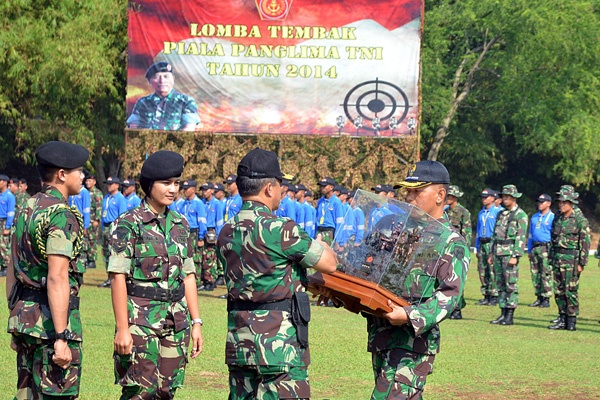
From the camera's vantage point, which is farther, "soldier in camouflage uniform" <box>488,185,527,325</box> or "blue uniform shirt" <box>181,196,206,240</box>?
"blue uniform shirt" <box>181,196,206,240</box>

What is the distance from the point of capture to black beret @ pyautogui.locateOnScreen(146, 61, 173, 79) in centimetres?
2757

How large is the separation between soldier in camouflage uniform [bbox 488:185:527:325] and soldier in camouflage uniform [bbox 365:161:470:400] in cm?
1005

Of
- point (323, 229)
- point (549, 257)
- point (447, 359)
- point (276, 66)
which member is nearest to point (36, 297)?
point (447, 359)

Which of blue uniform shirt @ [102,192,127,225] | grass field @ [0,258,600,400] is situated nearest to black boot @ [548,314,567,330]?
grass field @ [0,258,600,400]

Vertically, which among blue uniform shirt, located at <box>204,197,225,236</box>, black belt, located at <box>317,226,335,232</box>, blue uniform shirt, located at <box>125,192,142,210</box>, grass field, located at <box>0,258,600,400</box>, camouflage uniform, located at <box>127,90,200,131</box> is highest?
camouflage uniform, located at <box>127,90,200,131</box>

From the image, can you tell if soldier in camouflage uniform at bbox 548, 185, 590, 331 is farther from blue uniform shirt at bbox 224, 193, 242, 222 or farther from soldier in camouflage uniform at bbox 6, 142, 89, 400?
soldier in camouflage uniform at bbox 6, 142, 89, 400

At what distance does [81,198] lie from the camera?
72.4 feet

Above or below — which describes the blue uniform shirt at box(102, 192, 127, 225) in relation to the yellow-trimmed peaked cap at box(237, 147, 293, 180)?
below

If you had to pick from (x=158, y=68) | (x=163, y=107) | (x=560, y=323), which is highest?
(x=158, y=68)

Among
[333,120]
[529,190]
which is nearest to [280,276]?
[333,120]

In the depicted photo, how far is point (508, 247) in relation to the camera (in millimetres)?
16781

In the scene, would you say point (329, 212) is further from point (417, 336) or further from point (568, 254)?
point (417, 336)

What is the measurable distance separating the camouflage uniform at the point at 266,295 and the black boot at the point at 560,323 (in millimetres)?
10351

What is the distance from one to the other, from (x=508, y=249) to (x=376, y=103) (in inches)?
445
